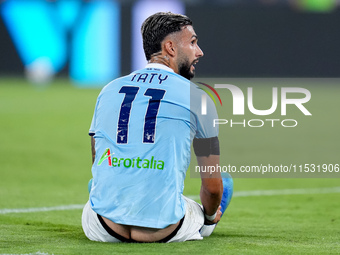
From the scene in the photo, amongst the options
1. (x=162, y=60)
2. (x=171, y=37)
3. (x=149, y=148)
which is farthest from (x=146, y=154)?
Answer: (x=171, y=37)

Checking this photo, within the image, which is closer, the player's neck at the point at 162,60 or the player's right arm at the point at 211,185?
the player's right arm at the point at 211,185

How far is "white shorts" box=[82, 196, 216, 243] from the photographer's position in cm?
462

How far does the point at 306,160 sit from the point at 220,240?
5660mm

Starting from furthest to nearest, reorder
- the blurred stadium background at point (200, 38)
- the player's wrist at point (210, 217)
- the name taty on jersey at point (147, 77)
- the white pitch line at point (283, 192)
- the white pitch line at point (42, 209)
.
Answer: the blurred stadium background at point (200, 38) → the white pitch line at point (283, 192) → the white pitch line at point (42, 209) → the player's wrist at point (210, 217) → the name taty on jersey at point (147, 77)

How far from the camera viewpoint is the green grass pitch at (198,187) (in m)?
4.73

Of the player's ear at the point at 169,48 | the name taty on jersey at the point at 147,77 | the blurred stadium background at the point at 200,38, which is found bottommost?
the blurred stadium background at the point at 200,38

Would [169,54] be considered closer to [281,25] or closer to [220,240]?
[220,240]

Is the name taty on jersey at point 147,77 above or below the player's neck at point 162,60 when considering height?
below

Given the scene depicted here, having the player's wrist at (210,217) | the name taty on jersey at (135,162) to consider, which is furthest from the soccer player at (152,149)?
the player's wrist at (210,217)

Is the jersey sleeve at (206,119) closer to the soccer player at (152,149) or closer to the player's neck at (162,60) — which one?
the soccer player at (152,149)

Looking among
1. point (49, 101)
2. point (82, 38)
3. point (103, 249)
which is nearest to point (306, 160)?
point (103, 249)

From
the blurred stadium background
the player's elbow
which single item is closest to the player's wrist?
the player's elbow

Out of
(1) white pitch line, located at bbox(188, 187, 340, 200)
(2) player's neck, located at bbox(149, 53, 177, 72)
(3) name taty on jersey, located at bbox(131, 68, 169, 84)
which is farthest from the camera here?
(1) white pitch line, located at bbox(188, 187, 340, 200)

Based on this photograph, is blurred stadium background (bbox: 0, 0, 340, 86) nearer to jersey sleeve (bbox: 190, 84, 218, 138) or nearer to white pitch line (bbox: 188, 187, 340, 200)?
white pitch line (bbox: 188, 187, 340, 200)
